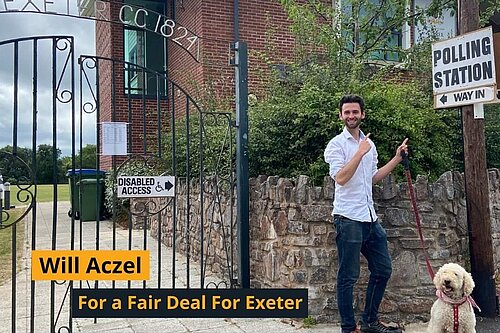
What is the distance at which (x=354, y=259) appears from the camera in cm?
394

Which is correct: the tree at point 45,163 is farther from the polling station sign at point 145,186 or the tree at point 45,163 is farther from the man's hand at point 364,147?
the man's hand at point 364,147

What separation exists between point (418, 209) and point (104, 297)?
2958 mm

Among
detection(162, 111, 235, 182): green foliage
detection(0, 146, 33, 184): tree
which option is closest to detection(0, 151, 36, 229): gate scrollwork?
detection(0, 146, 33, 184): tree

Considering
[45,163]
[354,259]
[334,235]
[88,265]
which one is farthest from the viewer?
[45,163]

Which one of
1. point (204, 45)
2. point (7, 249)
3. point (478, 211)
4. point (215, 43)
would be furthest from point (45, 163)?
point (215, 43)

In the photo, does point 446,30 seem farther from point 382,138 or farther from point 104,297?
point 104,297

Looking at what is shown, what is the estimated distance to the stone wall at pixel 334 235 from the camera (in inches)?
184

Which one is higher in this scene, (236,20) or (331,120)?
(236,20)

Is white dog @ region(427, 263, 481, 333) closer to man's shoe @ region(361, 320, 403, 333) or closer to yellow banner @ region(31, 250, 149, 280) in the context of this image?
man's shoe @ region(361, 320, 403, 333)

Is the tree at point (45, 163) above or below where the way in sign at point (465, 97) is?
below

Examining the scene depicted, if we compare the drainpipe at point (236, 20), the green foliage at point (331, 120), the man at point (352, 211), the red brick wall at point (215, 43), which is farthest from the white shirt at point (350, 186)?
the drainpipe at point (236, 20)

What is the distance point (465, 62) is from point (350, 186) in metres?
1.89

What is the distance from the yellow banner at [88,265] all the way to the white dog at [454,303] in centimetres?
229

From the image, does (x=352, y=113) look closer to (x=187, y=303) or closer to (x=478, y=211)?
(x=478, y=211)
